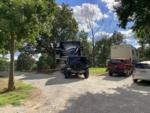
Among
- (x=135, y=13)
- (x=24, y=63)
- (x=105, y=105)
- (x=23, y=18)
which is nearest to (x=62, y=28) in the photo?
(x=24, y=63)

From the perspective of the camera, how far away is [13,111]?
13.0m

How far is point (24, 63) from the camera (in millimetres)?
55219

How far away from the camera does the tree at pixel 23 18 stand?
19.6 metres

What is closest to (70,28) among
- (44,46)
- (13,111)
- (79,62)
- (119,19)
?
(44,46)

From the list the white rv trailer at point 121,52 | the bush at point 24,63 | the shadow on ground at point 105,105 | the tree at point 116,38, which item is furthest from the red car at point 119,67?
the tree at point 116,38

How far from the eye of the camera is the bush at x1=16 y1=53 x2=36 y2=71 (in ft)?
180

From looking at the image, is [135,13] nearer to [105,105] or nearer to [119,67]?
[119,67]

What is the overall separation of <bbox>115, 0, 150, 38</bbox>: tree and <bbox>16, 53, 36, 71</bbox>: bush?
1245 inches

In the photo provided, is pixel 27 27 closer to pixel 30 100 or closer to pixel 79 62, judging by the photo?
pixel 30 100

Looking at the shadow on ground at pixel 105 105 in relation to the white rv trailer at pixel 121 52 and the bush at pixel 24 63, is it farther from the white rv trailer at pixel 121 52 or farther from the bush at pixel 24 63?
the bush at pixel 24 63

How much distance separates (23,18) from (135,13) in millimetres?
9158

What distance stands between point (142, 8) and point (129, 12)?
1.32 metres

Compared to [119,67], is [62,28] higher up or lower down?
higher up

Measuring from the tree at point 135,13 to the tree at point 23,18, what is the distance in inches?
233
